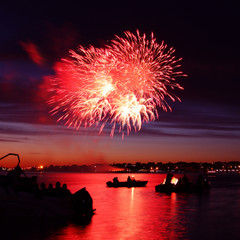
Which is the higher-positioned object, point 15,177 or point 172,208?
point 15,177

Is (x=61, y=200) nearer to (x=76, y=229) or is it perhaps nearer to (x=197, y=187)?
(x=76, y=229)

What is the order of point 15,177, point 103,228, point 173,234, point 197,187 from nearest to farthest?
point 173,234 < point 103,228 < point 15,177 < point 197,187

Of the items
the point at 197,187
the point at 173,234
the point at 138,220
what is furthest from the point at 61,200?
the point at 197,187

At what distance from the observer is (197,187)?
64.3 m

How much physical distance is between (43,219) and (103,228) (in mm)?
4228

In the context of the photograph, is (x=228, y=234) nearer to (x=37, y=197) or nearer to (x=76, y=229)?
(x=76, y=229)

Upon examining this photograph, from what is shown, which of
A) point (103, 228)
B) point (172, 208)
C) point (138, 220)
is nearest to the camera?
point (103, 228)

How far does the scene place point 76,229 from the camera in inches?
1011

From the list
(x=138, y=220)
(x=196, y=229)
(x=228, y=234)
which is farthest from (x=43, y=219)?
(x=228, y=234)

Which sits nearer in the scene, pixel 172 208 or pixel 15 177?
pixel 15 177

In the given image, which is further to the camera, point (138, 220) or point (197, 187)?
point (197, 187)

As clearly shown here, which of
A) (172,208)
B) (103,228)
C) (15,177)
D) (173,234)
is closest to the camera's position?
(173,234)

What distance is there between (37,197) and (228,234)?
1248 cm

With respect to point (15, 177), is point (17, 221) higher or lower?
lower
